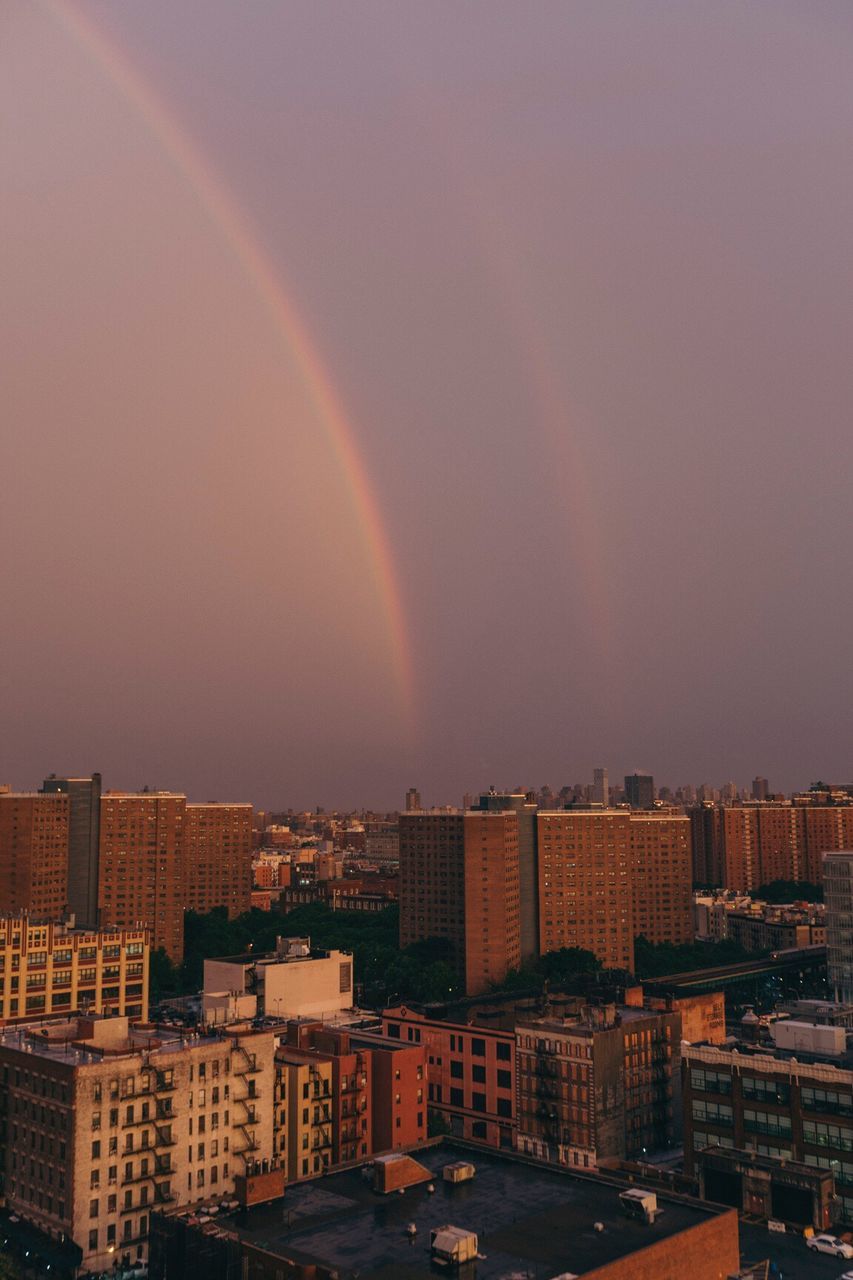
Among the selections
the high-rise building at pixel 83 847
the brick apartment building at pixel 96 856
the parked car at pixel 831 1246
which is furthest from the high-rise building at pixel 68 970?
the parked car at pixel 831 1246

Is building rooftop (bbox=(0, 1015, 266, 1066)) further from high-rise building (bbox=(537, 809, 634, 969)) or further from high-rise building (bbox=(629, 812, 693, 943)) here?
high-rise building (bbox=(629, 812, 693, 943))

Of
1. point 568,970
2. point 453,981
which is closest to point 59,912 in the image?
point 453,981

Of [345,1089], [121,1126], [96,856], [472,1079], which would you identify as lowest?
[472,1079]

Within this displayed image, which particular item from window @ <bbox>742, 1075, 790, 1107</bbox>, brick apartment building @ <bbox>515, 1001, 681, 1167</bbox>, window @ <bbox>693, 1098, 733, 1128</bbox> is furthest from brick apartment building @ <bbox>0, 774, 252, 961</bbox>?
window @ <bbox>742, 1075, 790, 1107</bbox>

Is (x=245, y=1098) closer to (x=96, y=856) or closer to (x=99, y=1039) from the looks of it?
(x=99, y=1039)

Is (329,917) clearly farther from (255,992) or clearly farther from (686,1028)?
(686,1028)

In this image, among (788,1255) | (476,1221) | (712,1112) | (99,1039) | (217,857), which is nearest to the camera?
(476,1221)

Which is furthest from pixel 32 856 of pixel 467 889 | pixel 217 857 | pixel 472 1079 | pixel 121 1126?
pixel 121 1126
